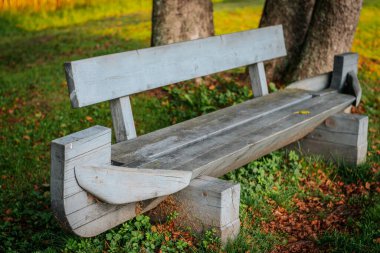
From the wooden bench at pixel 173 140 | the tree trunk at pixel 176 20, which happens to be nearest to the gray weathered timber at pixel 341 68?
the wooden bench at pixel 173 140

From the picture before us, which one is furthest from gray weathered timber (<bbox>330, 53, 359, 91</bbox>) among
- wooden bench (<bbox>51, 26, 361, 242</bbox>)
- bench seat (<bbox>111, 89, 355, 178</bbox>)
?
bench seat (<bbox>111, 89, 355, 178</bbox>)

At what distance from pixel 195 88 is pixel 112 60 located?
311 centimetres

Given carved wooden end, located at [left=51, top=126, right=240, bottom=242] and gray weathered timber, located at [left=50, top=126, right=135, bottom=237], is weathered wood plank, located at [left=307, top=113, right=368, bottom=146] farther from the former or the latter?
gray weathered timber, located at [left=50, top=126, right=135, bottom=237]

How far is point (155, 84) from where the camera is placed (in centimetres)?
393

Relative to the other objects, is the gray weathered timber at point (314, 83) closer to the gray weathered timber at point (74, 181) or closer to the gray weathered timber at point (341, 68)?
the gray weathered timber at point (341, 68)

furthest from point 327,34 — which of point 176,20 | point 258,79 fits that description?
point 176,20

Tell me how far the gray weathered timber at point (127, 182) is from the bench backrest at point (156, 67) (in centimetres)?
71

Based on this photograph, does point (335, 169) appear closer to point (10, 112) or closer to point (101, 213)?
point (101, 213)

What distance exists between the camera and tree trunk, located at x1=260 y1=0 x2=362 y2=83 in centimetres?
618

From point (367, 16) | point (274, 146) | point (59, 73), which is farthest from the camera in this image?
point (367, 16)

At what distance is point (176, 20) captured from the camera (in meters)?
6.47

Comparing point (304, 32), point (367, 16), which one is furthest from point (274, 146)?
point (367, 16)

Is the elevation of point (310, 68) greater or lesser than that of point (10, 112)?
greater

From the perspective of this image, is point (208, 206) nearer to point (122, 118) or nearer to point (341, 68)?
point (122, 118)
